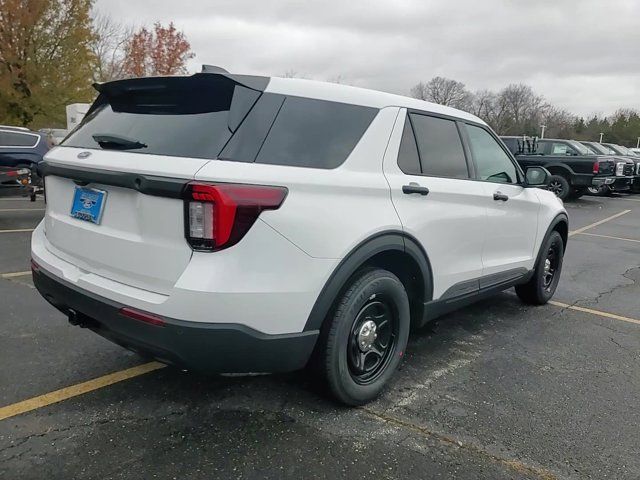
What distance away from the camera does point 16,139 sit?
1073cm

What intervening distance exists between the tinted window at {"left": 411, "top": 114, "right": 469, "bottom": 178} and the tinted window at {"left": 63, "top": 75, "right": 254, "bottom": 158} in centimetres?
128

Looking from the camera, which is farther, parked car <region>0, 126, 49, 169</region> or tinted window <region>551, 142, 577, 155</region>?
tinted window <region>551, 142, 577, 155</region>

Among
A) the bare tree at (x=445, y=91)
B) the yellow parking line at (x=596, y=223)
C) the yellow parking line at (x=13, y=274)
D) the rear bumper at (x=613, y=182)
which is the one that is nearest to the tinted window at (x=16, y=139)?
the yellow parking line at (x=13, y=274)

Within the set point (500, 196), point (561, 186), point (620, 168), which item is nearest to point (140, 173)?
point (500, 196)

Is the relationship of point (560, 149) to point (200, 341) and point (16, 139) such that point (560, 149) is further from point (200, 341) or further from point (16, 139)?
point (200, 341)

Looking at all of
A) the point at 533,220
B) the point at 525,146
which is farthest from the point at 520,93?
the point at 533,220

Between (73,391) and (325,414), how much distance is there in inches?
59.2

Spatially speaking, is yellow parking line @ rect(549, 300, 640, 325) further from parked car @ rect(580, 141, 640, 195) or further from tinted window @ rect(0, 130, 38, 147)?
parked car @ rect(580, 141, 640, 195)

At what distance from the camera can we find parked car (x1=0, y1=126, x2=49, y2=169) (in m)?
10.4

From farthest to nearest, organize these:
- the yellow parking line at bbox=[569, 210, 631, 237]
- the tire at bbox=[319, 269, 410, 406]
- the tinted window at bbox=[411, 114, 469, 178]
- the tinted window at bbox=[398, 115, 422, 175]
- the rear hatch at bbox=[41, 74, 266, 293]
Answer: the yellow parking line at bbox=[569, 210, 631, 237] → the tinted window at bbox=[411, 114, 469, 178] → the tinted window at bbox=[398, 115, 422, 175] → the tire at bbox=[319, 269, 410, 406] → the rear hatch at bbox=[41, 74, 266, 293]

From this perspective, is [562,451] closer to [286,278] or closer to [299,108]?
[286,278]

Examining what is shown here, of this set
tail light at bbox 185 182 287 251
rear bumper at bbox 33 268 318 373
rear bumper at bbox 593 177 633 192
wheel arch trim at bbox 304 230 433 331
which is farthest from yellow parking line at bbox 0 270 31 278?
rear bumper at bbox 593 177 633 192

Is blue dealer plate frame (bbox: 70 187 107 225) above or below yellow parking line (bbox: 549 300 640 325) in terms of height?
above

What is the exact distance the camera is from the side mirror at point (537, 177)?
188 inches
